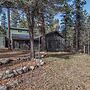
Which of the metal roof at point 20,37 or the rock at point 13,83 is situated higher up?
the metal roof at point 20,37

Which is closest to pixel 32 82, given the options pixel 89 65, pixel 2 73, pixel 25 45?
pixel 2 73

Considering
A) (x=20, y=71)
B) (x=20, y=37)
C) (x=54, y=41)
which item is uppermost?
(x=20, y=37)

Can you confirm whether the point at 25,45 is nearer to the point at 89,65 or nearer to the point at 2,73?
the point at 89,65

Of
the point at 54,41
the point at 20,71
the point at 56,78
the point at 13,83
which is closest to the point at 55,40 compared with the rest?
the point at 54,41

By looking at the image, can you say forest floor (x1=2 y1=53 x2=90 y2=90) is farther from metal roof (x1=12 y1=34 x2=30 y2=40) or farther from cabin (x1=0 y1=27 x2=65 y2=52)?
metal roof (x1=12 y1=34 x2=30 y2=40)

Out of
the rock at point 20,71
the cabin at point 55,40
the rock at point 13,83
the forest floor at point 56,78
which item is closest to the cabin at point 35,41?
the cabin at point 55,40

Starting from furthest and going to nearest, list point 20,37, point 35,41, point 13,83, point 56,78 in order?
point 20,37 → point 35,41 → point 56,78 → point 13,83

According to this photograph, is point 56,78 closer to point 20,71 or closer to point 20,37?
point 20,71

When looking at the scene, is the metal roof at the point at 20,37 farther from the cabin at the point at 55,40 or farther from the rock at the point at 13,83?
the rock at the point at 13,83

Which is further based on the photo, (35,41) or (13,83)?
(35,41)

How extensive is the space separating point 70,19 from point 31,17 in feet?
122

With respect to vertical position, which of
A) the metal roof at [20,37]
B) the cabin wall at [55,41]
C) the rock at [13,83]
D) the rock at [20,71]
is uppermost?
the metal roof at [20,37]

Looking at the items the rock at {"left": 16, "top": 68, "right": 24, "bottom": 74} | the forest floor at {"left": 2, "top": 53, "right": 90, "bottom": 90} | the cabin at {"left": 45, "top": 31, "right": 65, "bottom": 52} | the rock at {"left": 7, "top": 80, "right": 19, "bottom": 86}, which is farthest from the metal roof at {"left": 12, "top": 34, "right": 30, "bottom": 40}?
the rock at {"left": 7, "top": 80, "right": 19, "bottom": 86}

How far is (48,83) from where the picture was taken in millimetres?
11625
